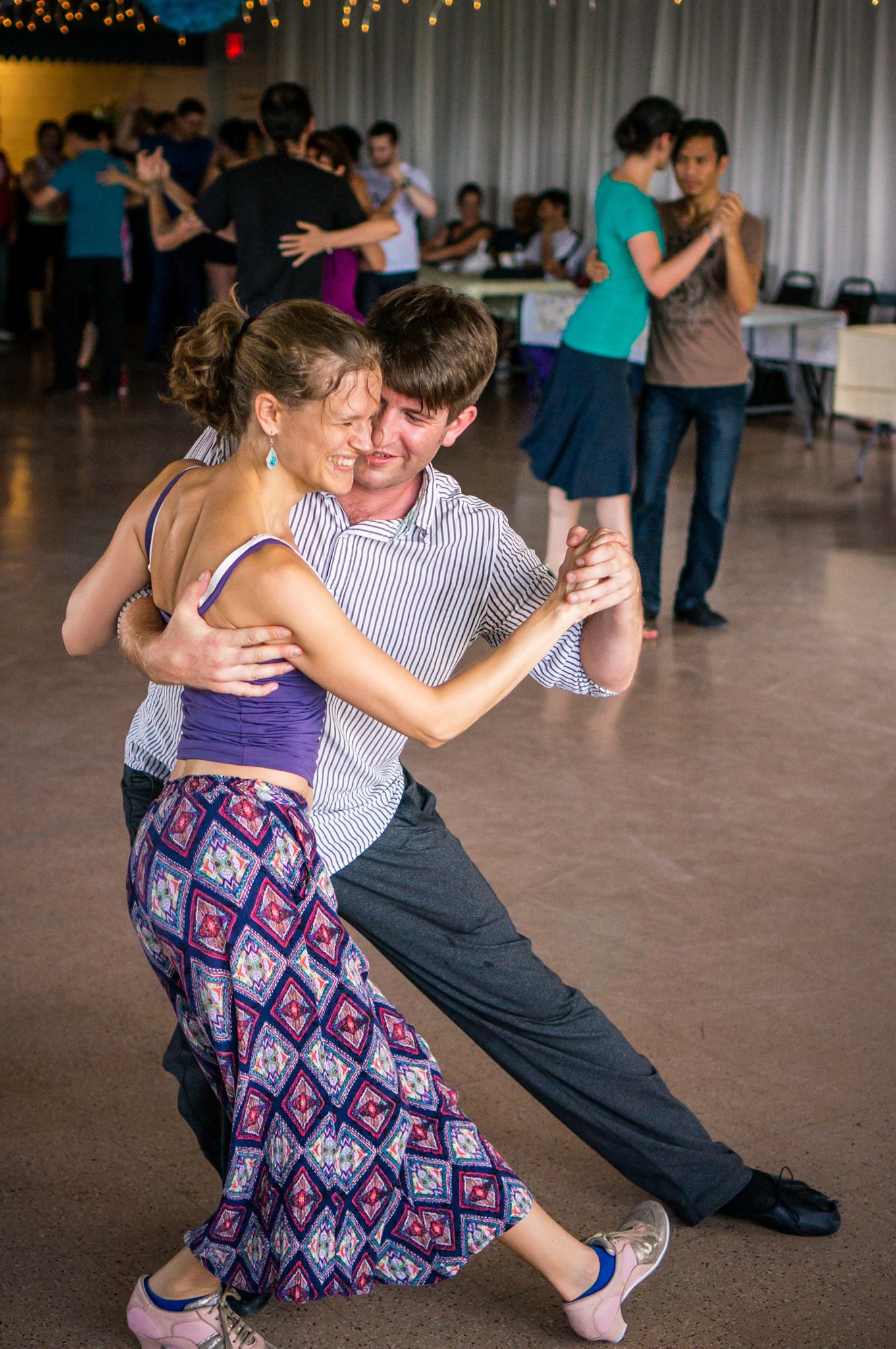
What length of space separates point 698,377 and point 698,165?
64 cm

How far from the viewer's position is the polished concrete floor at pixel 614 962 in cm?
191

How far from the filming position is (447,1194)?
166cm

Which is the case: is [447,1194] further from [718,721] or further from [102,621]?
[718,721]

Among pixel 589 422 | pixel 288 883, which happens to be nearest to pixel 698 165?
pixel 589 422

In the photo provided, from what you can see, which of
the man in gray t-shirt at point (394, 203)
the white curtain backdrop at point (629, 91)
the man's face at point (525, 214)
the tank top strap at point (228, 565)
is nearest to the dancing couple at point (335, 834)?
the tank top strap at point (228, 565)

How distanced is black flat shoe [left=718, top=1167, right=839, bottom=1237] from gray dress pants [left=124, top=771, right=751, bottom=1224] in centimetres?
14

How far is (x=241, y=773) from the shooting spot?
1585mm

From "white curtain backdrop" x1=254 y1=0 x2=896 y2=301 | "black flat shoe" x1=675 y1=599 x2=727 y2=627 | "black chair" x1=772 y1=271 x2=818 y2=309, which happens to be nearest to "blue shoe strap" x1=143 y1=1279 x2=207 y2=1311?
"black flat shoe" x1=675 y1=599 x2=727 y2=627

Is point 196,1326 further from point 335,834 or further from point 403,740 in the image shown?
point 403,740

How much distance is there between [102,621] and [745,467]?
625 cm

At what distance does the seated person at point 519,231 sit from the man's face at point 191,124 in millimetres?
2348

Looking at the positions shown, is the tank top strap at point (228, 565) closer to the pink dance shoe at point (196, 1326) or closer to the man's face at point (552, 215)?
the pink dance shoe at point (196, 1326)

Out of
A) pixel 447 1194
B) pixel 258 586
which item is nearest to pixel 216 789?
pixel 258 586

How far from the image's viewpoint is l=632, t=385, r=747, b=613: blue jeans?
4.71 m
